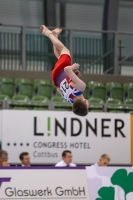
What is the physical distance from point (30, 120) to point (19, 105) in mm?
804

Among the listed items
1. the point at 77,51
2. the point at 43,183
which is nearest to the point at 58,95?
the point at 77,51

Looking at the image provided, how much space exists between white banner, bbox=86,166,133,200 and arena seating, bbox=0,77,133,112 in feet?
13.3

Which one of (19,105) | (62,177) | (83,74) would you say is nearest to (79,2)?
(83,74)

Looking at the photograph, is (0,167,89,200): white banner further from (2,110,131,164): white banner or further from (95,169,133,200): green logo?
(2,110,131,164): white banner

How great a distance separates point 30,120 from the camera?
40.0ft

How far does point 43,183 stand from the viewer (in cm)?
904

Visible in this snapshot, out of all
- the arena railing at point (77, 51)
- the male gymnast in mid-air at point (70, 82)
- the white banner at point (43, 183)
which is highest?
the arena railing at point (77, 51)

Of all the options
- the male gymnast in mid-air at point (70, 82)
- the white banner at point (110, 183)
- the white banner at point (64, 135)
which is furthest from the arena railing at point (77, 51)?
the male gymnast in mid-air at point (70, 82)

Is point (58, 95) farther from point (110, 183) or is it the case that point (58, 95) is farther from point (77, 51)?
point (110, 183)

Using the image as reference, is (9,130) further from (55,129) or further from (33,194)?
(33,194)

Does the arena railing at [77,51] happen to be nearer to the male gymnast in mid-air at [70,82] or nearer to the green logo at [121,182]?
the green logo at [121,182]

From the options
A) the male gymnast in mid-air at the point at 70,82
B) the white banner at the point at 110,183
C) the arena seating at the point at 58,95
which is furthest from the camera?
the arena seating at the point at 58,95

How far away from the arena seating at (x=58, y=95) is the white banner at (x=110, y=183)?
406 centimetres

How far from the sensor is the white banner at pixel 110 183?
9.20 metres
